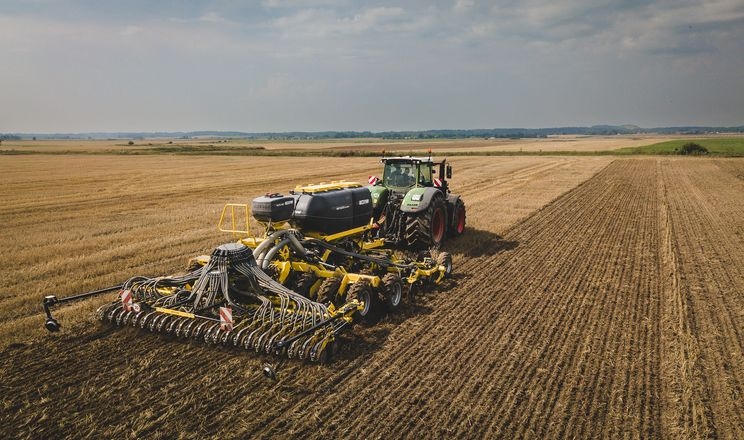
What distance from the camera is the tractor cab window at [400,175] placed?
1215cm

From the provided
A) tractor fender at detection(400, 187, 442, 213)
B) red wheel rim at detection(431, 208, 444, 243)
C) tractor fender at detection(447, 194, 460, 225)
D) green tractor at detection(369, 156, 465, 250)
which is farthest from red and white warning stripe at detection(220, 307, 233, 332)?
tractor fender at detection(447, 194, 460, 225)

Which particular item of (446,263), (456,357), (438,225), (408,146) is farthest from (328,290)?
(408,146)

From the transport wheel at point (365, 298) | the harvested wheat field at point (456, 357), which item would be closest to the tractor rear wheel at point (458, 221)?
the harvested wheat field at point (456, 357)

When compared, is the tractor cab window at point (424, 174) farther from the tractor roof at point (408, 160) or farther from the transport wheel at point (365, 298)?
the transport wheel at point (365, 298)

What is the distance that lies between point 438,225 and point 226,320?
677cm

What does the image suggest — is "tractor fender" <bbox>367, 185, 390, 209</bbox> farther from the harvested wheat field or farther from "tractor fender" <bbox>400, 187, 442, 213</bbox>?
the harvested wheat field

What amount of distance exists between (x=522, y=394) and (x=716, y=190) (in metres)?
23.2

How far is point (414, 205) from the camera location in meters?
10.9

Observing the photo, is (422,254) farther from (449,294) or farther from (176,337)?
(176,337)

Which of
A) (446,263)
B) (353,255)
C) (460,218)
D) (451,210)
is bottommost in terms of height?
(446,263)

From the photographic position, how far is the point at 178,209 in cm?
1827

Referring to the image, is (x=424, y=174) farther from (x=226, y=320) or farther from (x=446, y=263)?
(x=226, y=320)

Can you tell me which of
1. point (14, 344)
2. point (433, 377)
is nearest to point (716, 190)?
point (433, 377)

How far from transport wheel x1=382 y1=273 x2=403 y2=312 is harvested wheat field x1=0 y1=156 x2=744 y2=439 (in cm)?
24
